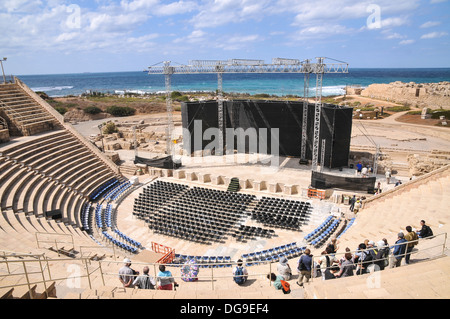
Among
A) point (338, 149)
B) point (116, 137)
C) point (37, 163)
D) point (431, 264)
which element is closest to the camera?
point (431, 264)

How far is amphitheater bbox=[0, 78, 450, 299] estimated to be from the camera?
299 inches

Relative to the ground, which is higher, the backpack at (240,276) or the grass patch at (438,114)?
the grass patch at (438,114)

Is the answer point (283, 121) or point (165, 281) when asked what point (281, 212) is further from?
point (283, 121)

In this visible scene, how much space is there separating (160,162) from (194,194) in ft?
20.7

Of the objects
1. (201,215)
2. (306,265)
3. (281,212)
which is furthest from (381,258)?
(201,215)

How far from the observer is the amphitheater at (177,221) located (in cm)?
759

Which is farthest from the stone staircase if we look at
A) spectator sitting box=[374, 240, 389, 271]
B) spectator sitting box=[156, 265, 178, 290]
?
spectator sitting box=[374, 240, 389, 271]

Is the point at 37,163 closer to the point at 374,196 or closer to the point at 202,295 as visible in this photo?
the point at 202,295

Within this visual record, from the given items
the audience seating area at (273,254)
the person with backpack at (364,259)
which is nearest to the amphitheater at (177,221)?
the audience seating area at (273,254)

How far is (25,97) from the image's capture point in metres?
28.5

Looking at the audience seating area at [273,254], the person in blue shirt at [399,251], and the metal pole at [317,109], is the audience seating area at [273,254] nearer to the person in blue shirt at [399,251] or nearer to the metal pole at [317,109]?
the person in blue shirt at [399,251]

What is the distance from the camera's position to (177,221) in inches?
711
